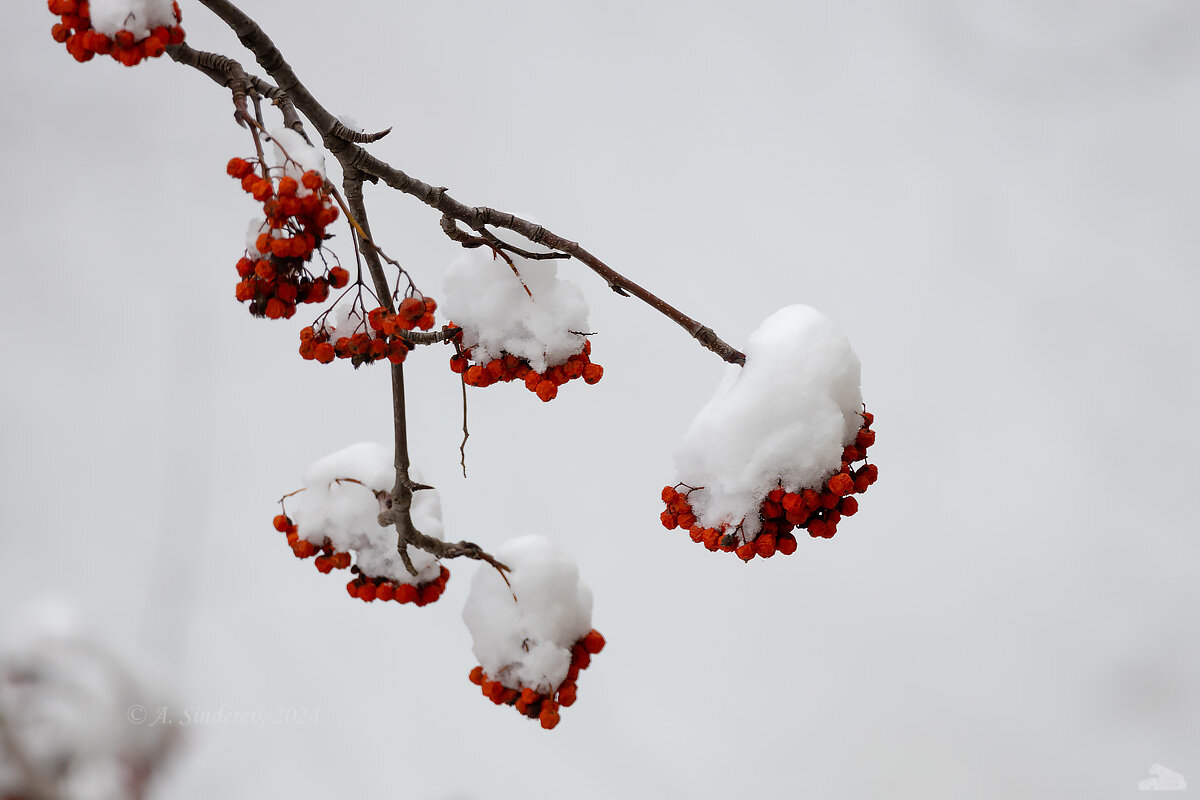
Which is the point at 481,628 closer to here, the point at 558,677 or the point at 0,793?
the point at 558,677

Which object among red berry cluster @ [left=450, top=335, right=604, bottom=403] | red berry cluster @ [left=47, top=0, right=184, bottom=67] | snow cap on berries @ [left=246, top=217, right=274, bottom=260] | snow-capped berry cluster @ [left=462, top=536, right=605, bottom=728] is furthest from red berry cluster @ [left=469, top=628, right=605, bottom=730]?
red berry cluster @ [left=47, top=0, right=184, bottom=67]

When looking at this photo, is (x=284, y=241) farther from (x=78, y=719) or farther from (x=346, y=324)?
(x=78, y=719)

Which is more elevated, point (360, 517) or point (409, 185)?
point (409, 185)

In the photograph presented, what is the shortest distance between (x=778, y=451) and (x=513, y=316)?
23 centimetres

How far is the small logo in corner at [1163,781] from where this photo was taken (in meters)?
1.47

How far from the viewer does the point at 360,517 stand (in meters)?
0.75

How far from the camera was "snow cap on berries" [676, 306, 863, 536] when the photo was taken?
0.64m

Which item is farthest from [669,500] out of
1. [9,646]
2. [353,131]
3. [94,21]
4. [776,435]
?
[9,646]

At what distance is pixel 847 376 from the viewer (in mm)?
678

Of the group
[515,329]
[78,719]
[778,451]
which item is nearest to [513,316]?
[515,329]

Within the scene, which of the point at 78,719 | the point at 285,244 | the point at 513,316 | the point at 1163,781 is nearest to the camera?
the point at 285,244

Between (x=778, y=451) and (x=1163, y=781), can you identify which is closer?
(x=778, y=451)

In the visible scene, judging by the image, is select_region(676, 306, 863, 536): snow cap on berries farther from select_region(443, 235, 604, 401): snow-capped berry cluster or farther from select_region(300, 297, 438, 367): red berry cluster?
select_region(300, 297, 438, 367): red berry cluster

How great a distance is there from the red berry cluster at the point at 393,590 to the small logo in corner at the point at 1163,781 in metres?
1.38
